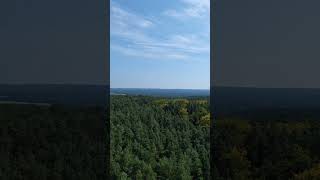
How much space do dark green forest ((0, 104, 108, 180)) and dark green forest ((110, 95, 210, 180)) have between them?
0.34 meters

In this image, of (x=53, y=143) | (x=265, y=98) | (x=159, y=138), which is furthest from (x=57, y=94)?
(x=265, y=98)

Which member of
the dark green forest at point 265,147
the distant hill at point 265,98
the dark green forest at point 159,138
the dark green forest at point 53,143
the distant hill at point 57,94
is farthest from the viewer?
the distant hill at point 57,94

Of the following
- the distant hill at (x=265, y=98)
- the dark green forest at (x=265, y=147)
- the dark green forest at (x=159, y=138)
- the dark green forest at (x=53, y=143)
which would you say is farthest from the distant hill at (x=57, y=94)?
the dark green forest at (x=265, y=147)

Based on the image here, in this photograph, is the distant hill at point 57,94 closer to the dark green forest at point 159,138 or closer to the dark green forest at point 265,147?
the dark green forest at point 159,138

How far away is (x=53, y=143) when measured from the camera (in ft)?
23.3

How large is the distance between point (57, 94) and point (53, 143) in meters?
0.93

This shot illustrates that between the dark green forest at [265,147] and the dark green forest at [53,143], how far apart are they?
1.92 meters

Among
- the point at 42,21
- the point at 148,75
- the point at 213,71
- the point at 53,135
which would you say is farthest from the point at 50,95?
the point at 213,71

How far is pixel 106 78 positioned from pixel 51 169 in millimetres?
1597

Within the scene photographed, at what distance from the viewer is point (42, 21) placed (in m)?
7.51

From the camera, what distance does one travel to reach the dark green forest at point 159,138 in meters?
7.16

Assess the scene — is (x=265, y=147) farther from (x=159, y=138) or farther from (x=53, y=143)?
(x=53, y=143)

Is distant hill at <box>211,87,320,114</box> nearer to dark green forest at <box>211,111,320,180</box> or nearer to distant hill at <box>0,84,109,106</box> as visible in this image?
dark green forest at <box>211,111,320,180</box>

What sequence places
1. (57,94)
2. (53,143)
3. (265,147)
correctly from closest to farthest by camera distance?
(265,147), (53,143), (57,94)
